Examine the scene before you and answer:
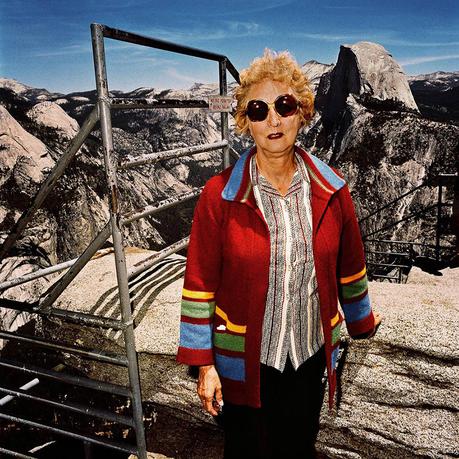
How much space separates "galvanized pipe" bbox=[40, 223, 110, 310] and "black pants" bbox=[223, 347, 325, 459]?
96 cm

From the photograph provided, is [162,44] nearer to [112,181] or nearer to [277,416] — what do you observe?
[112,181]

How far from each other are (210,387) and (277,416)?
37 cm

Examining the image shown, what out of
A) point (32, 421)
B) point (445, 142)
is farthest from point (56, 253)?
point (445, 142)

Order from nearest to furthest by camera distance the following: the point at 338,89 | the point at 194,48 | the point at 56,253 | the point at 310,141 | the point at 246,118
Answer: the point at 246,118
the point at 194,48
the point at 56,253
the point at 310,141
the point at 338,89

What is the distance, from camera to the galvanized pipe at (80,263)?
187 cm

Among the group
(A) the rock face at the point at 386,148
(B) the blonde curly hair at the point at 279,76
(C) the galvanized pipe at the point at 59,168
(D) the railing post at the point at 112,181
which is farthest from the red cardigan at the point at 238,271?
(A) the rock face at the point at 386,148

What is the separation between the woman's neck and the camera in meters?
1.74

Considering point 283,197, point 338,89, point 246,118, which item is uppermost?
point 338,89

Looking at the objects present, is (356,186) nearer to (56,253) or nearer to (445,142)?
(445,142)

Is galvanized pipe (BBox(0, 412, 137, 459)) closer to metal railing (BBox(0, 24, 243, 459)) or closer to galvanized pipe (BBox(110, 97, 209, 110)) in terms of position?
A: metal railing (BBox(0, 24, 243, 459))

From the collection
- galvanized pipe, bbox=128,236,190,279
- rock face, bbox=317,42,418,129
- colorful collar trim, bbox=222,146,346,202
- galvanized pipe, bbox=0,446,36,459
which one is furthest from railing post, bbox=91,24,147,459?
rock face, bbox=317,42,418,129

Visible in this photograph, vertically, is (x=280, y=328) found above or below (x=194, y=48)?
below

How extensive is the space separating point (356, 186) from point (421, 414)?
34.6 m

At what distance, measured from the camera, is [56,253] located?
23078 millimetres
